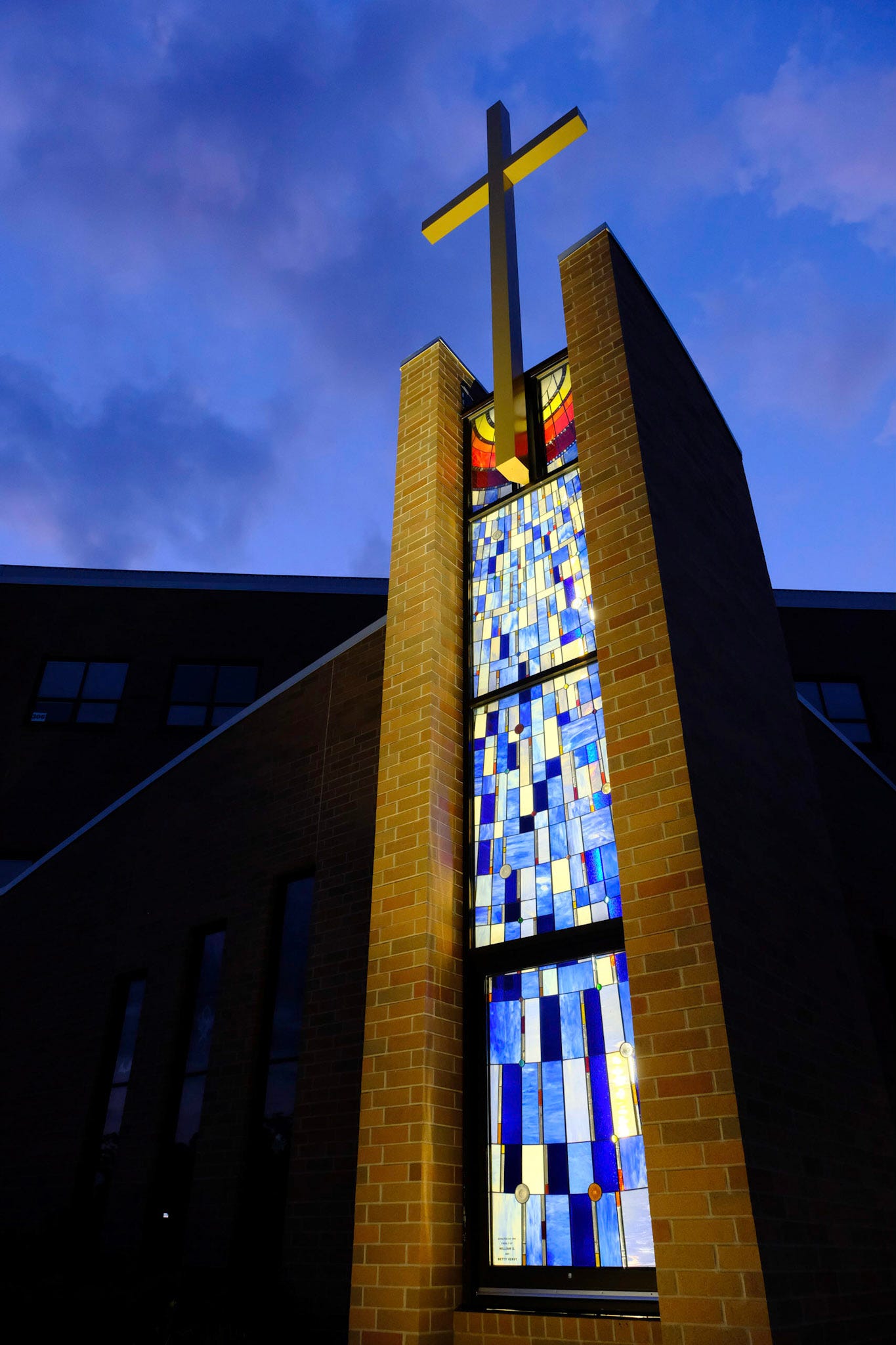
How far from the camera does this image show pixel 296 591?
18.2 metres

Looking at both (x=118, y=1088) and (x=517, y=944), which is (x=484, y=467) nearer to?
(x=517, y=944)

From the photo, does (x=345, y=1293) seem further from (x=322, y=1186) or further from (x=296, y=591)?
(x=296, y=591)

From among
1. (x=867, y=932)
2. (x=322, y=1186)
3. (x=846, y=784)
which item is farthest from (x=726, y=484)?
(x=322, y=1186)

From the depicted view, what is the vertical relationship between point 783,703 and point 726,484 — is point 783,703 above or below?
below

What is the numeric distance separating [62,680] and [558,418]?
13.3 m

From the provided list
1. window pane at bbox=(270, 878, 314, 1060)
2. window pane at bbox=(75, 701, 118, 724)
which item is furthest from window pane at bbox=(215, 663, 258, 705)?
window pane at bbox=(270, 878, 314, 1060)

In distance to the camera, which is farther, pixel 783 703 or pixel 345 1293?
pixel 783 703

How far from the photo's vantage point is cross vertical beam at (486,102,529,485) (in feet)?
22.8

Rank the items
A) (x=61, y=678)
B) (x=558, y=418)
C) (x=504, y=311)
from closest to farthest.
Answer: (x=558, y=418)
(x=504, y=311)
(x=61, y=678)

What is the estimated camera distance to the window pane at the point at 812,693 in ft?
51.5

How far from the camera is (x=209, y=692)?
56.6 feet

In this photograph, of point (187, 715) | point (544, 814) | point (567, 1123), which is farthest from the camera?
point (187, 715)

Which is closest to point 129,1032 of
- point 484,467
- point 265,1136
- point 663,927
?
point 265,1136

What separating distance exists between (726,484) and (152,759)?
469 inches
